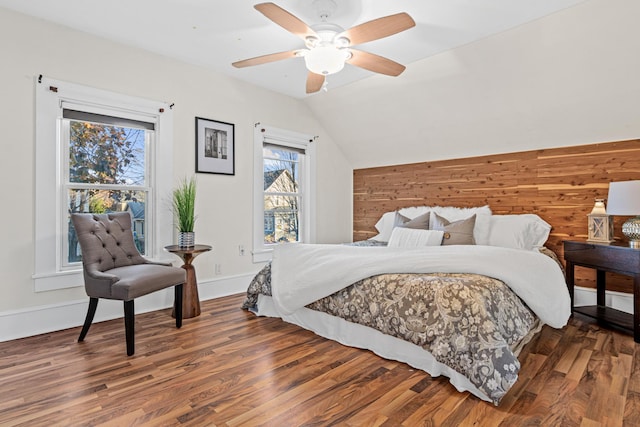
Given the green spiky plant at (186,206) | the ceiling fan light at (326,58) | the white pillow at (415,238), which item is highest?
the ceiling fan light at (326,58)

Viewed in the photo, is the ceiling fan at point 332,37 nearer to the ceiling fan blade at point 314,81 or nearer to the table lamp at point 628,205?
the ceiling fan blade at point 314,81

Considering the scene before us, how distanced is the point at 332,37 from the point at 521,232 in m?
2.73

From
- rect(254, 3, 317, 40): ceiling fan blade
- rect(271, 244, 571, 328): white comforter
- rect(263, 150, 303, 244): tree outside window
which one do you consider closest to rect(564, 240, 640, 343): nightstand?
rect(271, 244, 571, 328): white comforter

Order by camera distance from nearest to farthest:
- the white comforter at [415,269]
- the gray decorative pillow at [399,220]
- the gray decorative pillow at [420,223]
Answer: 1. the white comforter at [415,269]
2. the gray decorative pillow at [420,223]
3. the gray decorative pillow at [399,220]

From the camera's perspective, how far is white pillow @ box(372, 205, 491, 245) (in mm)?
3850

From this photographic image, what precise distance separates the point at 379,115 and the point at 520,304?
2.98 m

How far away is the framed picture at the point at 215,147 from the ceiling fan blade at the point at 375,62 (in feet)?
6.28

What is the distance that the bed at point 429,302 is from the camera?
1952 mm

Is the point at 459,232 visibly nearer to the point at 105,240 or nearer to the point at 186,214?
the point at 186,214

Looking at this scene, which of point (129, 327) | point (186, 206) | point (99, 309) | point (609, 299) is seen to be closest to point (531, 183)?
point (609, 299)

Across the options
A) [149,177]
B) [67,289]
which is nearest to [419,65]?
[149,177]

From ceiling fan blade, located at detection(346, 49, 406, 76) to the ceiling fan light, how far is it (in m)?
0.16

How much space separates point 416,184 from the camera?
16.2ft

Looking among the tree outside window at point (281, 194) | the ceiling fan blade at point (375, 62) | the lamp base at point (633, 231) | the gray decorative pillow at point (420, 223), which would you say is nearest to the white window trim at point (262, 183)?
the tree outside window at point (281, 194)
